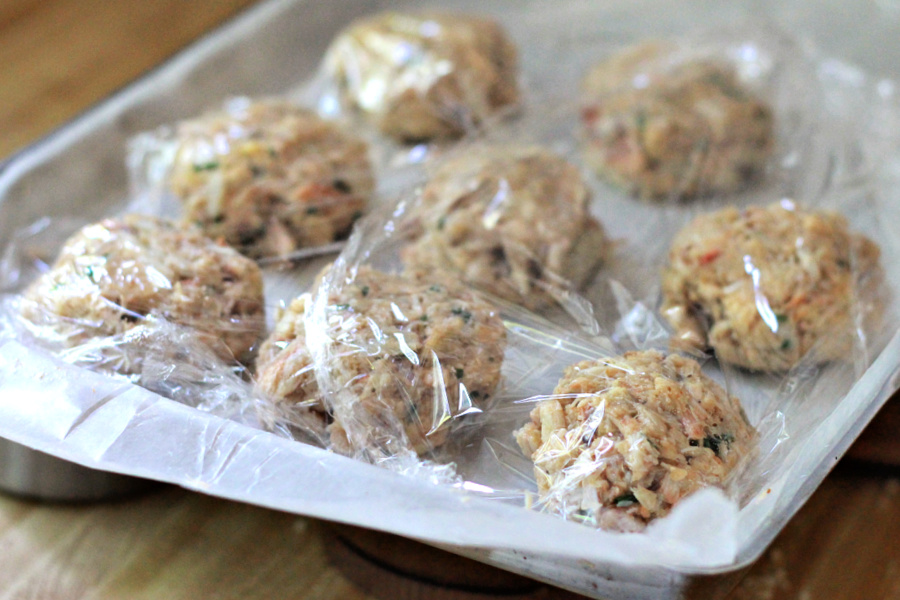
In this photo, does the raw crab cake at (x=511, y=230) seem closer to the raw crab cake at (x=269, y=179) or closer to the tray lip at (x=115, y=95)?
the raw crab cake at (x=269, y=179)

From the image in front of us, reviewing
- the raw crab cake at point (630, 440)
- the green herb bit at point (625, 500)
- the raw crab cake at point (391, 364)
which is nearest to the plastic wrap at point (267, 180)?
the raw crab cake at point (391, 364)

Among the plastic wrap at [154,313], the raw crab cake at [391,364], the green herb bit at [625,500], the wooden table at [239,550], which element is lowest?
the wooden table at [239,550]

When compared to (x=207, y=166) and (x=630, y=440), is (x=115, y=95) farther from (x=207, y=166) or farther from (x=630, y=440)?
(x=630, y=440)

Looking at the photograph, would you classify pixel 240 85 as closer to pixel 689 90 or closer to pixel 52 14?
pixel 52 14

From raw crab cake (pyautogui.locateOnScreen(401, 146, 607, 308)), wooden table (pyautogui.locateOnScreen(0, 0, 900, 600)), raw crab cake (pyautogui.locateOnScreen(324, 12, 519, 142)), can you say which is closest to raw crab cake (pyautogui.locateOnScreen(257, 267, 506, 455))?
raw crab cake (pyautogui.locateOnScreen(401, 146, 607, 308))

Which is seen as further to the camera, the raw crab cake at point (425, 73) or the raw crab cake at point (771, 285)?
the raw crab cake at point (425, 73)
